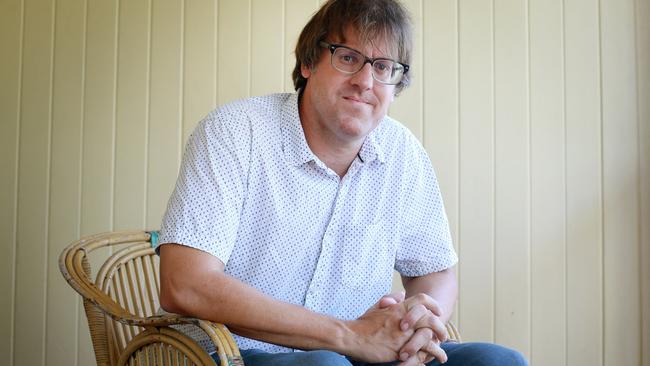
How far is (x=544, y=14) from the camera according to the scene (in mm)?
2273

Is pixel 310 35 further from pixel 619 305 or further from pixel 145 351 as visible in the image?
pixel 619 305

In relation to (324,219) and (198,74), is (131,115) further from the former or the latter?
(324,219)

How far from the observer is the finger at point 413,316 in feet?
4.28

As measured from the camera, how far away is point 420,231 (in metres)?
1.61

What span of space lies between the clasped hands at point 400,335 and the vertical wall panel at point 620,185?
113 cm

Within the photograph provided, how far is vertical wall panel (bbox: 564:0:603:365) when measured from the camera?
2.23m

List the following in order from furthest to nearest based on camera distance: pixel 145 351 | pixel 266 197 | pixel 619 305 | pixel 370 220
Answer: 1. pixel 619 305
2. pixel 370 220
3. pixel 266 197
4. pixel 145 351

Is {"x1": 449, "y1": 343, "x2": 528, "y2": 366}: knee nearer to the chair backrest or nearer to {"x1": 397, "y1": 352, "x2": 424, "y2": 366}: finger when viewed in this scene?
{"x1": 397, "y1": 352, "x2": 424, "y2": 366}: finger

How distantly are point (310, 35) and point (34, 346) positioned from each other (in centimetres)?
144

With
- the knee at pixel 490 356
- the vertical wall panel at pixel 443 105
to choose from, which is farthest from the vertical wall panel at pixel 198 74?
the knee at pixel 490 356

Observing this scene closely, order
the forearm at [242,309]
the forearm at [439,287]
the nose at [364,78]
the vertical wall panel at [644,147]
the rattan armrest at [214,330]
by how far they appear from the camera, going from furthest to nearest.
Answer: the vertical wall panel at [644,147]
the forearm at [439,287]
the nose at [364,78]
the forearm at [242,309]
the rattan armrest at [214,330]

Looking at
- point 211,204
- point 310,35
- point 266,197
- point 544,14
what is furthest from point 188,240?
point 544,14

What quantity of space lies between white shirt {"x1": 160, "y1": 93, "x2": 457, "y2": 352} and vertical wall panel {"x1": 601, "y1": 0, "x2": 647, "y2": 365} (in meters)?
0.88

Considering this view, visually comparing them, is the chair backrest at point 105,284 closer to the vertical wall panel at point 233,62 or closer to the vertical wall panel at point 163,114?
the vertical wall panel at point 163,114
